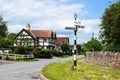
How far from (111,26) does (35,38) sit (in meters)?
79.6

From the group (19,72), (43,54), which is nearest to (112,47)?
(19,72)

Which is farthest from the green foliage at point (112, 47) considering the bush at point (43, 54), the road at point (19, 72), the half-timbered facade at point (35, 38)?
the half-timbered facade at point (35, 38)

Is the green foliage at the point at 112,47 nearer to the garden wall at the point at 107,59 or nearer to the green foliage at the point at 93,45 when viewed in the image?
the garden wall at the point at 107,59

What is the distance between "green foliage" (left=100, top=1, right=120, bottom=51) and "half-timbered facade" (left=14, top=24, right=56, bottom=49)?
67905 millimetres

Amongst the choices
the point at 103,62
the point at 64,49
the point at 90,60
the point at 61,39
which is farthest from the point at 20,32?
the point at 103,62

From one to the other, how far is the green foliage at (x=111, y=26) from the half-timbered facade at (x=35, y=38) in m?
67.9

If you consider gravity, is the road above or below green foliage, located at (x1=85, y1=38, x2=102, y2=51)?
below

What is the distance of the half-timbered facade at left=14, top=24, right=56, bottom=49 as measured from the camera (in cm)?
11512

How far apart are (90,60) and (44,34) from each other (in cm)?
7768

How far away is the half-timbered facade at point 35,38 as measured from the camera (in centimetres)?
11512

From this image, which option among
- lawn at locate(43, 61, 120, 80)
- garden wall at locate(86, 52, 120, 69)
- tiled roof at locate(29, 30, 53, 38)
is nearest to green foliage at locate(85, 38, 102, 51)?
garden wall at locate(86, 52, 120, 69)

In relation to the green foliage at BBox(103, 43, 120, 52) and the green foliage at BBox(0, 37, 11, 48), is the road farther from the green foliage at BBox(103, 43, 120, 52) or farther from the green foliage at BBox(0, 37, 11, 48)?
the green foliage at BBox(0, 37, 11, 48)

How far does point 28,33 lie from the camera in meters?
118

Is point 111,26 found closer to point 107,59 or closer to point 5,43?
point 107,59
